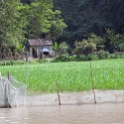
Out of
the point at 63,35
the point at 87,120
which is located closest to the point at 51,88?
the point at 87,120

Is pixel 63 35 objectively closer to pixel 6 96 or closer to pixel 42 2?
pixel 42 2

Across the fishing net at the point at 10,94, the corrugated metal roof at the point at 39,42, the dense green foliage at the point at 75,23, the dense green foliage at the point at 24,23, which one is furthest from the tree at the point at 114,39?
the fishing net at the point at 10,94

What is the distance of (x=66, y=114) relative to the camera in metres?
13.2

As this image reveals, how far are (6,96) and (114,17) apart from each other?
51338 millimetres

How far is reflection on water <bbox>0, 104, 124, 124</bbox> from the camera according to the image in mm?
11672

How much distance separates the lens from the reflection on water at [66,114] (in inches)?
460

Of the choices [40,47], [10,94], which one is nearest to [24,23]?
[40,47]

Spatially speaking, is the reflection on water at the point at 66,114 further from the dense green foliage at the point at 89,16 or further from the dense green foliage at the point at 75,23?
the dense green foliage at the point at 89,16

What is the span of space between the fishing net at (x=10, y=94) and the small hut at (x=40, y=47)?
45218mm

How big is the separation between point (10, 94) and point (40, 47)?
156 feet

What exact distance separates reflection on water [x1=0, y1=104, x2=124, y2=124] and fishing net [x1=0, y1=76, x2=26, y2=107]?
1.66ft

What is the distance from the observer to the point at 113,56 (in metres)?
50.3

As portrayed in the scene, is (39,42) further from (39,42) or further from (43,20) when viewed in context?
(43,20)

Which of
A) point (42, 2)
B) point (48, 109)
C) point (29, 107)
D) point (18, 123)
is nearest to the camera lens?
point (18, 123)
